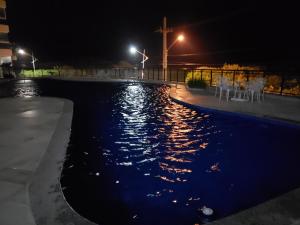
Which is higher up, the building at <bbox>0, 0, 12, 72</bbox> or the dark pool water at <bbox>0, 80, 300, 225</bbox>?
the building at <bbox>0, 0, 12, 72</bbox>

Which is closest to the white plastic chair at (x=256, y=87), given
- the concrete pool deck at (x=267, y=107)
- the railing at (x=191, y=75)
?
the concrete pool deck at (x=267, y=107)

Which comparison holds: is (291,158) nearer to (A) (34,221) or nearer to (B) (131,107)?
(A) (34,221)

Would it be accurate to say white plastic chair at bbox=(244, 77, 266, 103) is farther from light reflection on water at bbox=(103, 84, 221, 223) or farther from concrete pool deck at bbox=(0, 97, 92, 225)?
Answer: concrete pool deck at bbox=(0, 97, 92, 225)

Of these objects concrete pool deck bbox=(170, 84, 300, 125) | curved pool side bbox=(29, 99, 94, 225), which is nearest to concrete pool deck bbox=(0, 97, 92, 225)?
curved pool side bbox=(29, 99, 94, 225)

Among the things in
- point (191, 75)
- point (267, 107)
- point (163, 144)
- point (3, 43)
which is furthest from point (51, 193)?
point (3, 43)

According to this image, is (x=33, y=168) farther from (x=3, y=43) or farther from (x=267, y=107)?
(x=3, y=43)

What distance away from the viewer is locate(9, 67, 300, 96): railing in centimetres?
1131

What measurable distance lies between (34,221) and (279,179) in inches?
145

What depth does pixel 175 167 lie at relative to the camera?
4.65 m

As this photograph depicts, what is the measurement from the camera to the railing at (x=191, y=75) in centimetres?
1131

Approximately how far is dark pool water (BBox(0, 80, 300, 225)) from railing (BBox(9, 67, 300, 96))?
4.38m

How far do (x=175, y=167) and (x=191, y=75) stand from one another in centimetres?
1191

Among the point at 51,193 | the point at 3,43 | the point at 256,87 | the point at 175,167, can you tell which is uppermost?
the point at 3,43

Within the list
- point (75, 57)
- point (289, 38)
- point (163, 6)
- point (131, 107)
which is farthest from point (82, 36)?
point (131, 107)
